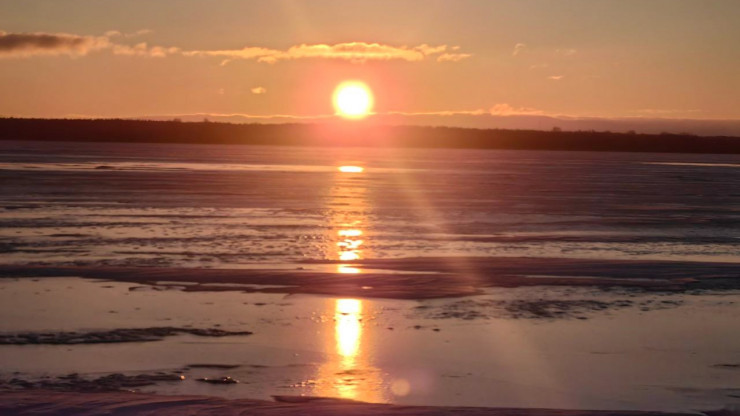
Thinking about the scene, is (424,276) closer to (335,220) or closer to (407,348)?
(407,348)

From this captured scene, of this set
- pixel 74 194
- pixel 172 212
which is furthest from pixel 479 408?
pixel 74 194

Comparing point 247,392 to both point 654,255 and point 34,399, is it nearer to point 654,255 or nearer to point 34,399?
point 34,399

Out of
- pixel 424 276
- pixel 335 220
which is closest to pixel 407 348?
pixel 424 276

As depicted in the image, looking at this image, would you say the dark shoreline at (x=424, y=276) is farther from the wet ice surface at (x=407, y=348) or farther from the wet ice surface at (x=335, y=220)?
the wet ice surface at (x=335, y=220)

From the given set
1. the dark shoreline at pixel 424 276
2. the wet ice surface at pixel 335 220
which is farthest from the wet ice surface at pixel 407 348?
the wet ice surface at pixel 335 220

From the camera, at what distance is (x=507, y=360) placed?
935 cm

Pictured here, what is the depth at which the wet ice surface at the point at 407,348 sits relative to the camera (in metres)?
8.09

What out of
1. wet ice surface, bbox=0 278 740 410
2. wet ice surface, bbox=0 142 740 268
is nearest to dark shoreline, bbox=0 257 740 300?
wet ice surface, bbox=0 278 740 410

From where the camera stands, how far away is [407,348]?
973cm

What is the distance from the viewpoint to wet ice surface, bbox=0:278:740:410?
8094mm

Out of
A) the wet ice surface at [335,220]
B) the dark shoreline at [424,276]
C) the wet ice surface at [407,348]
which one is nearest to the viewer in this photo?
the wet ice surface at [407,348]

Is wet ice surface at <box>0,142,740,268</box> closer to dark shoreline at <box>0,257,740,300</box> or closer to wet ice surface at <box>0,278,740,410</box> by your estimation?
dark shoreline at <box>0,257,740,300</box>

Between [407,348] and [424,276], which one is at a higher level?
[424,276]

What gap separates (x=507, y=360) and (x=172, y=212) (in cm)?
1723
